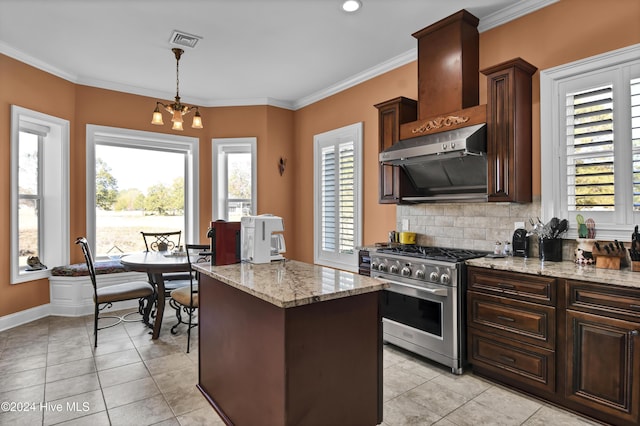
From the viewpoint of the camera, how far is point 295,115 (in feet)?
A: 18.9

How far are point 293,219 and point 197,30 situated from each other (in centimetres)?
304

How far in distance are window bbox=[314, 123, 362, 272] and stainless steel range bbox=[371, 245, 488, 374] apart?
1167 mm

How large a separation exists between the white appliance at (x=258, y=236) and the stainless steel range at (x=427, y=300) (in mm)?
1026

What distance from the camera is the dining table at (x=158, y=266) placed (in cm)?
340

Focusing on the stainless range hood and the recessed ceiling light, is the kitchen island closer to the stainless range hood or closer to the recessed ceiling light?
the stainless range hood

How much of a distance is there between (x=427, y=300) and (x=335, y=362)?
54.1 inches

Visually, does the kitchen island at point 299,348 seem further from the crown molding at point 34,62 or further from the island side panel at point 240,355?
the crown molding at point 34,62

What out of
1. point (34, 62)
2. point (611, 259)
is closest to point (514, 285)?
point (611, 259)

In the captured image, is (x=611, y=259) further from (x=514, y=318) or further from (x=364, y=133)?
(x=364, y=133)

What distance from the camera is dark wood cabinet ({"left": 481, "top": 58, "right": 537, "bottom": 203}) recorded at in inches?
108

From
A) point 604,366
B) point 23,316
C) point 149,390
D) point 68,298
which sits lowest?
point 149,390

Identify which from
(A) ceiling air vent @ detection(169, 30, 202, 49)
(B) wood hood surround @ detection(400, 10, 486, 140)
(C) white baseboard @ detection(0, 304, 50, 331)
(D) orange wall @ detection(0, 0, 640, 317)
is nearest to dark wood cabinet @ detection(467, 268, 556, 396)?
(D) orange wall @ detection(0, 0, 640, 317)

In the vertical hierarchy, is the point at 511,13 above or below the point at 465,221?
above

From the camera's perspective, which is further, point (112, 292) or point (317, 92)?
point (317, 92)
